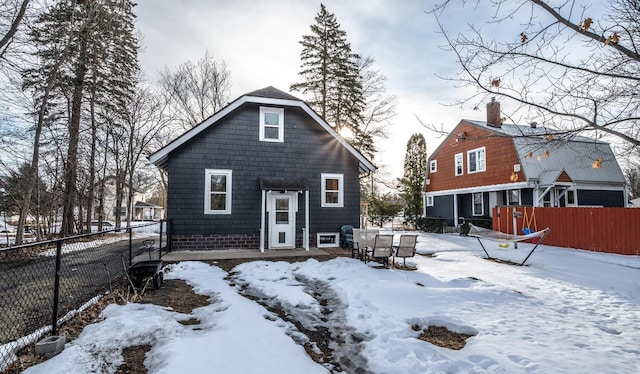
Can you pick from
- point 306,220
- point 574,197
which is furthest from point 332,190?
point 574,197

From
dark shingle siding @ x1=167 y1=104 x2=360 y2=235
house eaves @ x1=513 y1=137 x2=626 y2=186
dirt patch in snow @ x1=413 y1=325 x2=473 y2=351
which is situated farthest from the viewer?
house eaves @ x1=513 y1=137 x2=626 y2=186

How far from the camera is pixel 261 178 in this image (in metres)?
11.6

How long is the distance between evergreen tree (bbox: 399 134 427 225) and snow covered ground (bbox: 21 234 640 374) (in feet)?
57.6

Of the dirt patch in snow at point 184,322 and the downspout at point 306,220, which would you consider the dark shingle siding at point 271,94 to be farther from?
the dirt patch in snow at point 184,322

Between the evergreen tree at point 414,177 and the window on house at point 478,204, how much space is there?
442cm

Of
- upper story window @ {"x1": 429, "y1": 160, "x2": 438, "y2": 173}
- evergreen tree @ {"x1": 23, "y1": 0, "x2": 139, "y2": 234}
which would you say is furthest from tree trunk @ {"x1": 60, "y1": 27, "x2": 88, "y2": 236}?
upper story window @ {"x1": 429, "y1": 160, "x2": 438, "y2": 173}

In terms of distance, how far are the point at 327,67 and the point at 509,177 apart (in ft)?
46.9

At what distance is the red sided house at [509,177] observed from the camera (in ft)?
54.1

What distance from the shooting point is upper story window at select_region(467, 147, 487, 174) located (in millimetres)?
19570

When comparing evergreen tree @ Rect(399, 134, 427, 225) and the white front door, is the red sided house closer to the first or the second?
evergreen tree @ Rect(399, 134, 427, 225)

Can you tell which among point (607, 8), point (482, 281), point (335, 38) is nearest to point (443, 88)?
point (607, 8)

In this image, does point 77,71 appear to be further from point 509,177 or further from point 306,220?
point 509,177

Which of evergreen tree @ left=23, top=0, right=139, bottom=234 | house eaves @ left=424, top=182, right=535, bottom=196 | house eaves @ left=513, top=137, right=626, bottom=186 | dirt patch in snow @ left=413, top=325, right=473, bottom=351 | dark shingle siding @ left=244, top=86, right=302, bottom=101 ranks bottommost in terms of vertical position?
dirt patch in snow @ left=413, top=325, right=473, bottom=351

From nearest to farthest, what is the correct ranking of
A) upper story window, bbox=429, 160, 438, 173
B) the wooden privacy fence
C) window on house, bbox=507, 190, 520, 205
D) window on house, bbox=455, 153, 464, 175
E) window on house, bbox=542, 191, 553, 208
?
the wooden privacy fence, window on house, bbox=542, 191, 553, 208, window on house, bbox=507, 190, 520, 205, window on house, bbox=455, 153, 464, 175, upper story window, bbox=429, 160, 438, 173
